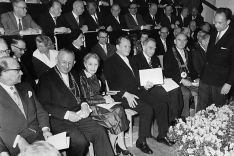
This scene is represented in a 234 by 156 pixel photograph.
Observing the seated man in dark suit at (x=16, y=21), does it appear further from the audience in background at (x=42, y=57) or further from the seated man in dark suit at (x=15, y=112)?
the seated man in dark suit at (x=15, y=112)

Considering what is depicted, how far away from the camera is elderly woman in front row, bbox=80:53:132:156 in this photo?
3.26 meters

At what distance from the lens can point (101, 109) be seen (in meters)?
3.30

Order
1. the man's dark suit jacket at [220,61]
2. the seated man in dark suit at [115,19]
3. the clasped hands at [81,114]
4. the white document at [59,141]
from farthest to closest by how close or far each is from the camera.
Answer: the seated man in dark suit at [115,19] → the man's dark suit jacket at [220,61] → the clasped hands at [81,114] → the white document at [59,141]

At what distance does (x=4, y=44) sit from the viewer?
3.35 metres

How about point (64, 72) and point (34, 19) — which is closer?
point (64, 72)

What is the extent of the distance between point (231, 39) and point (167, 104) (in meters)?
1.21

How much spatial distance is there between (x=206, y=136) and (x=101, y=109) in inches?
62.4

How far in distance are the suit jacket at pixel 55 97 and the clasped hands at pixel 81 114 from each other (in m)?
0.08

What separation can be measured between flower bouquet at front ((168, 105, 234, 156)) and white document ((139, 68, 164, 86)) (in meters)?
1.53

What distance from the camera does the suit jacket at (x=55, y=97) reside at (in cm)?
306

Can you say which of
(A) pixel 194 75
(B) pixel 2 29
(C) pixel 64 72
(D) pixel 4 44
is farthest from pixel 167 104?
(B) pixel 2 29

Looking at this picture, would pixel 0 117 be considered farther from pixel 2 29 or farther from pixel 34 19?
pixel 34 19

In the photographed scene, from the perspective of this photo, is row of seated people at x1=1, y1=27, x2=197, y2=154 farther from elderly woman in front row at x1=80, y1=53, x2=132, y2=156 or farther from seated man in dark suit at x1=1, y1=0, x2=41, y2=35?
seated man in dark suit at x1=1, y1=0, x2=41, y2=35

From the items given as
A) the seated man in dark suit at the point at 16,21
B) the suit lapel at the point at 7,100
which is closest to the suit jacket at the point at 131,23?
the seated man in dark suit at the point at 16,21
